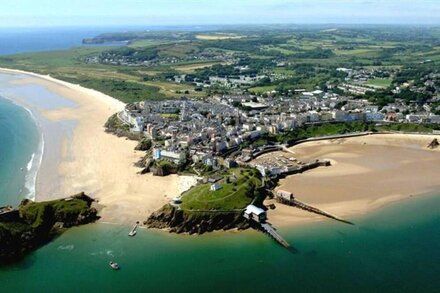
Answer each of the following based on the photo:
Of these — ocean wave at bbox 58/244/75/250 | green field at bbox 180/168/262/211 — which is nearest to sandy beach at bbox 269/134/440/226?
green field at bbox 180/168/262/211

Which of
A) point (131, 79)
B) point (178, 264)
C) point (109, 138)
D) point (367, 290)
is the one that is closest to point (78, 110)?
point (109, 138)

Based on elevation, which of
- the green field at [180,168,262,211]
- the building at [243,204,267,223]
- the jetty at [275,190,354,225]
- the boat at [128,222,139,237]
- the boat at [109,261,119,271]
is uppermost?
the green field at [180,168,262,211]

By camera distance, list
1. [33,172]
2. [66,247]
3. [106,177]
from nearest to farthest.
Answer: [66,247], [106,177], [33,172]

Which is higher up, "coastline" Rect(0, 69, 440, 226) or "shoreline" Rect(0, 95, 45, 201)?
"shoreline" Rect(0, 95, 45, 201)

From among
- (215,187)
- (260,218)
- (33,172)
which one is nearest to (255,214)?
(260,218)

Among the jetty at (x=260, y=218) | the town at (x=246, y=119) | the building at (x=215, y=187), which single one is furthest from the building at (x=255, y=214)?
the town at (x=246, y=119)

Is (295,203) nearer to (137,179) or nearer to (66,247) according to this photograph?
(137,179)

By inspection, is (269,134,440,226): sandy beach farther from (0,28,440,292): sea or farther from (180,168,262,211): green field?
(0,28,440,292): sea
